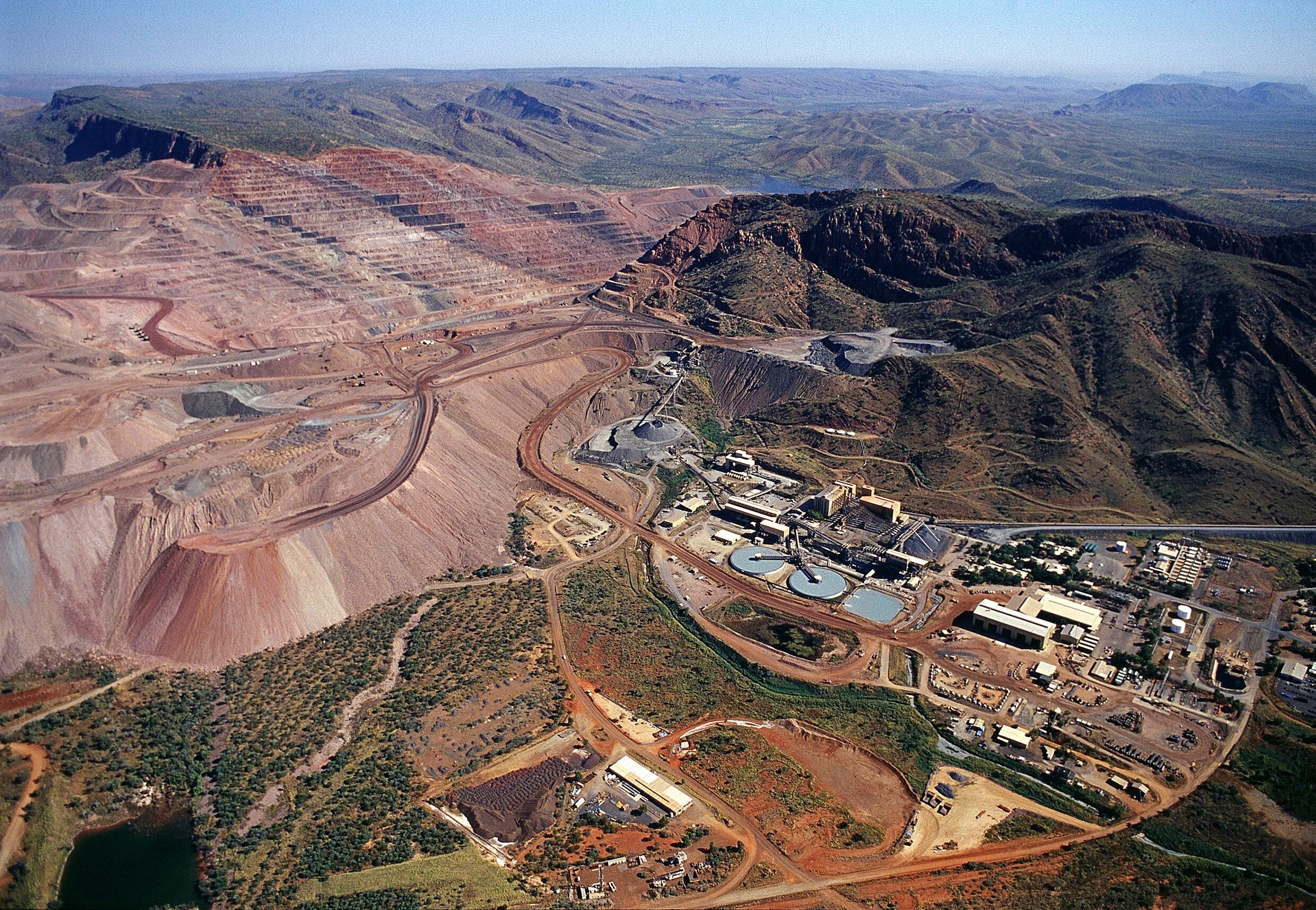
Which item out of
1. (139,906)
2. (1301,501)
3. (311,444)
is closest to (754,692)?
(139,906)

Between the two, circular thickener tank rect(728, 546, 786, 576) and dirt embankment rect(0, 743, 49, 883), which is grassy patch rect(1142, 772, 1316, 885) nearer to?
circular thickener tank rect(728, 546, 786, 576)

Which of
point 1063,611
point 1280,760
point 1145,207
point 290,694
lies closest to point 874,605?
point 1063,611

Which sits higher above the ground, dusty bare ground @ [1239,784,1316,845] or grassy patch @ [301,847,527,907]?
dusty bare ground @ [1239,784,1316,845]

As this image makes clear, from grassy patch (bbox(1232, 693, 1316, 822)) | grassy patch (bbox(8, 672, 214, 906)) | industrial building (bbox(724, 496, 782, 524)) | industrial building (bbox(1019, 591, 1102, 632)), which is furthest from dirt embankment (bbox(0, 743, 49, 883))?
grassy patch (bbox(1232, 693, 1316, 822))

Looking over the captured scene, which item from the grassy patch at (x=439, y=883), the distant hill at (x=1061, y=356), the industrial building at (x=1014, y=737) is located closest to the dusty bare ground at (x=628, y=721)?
the grassy patch at (x=439, y=883)

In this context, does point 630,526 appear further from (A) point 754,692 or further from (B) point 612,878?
(B) point 612,878
